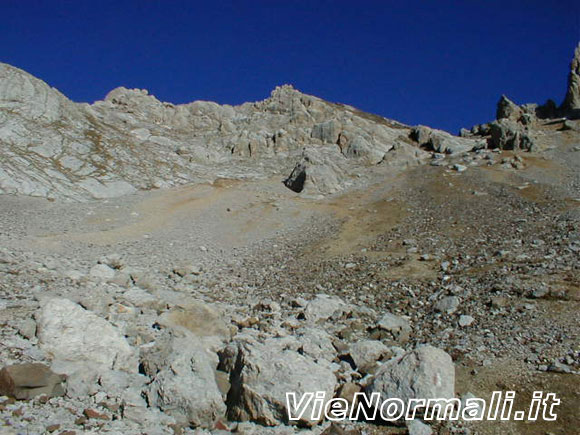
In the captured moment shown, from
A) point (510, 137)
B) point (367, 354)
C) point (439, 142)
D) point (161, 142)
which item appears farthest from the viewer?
point (439, 142)

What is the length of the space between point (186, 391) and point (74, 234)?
15789 mm

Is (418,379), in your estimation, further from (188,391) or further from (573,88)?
(573,88)

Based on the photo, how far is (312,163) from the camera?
33.8 m

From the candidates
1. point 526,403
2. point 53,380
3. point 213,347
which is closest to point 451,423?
point 526,403

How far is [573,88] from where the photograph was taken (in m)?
54.5

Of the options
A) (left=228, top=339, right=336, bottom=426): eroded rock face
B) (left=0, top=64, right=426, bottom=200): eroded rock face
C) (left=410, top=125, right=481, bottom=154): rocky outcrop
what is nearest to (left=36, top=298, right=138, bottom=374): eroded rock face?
(left=228, top=339, right=336, bottom=426): eroded rock face

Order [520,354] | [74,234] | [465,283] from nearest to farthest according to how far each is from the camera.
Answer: [520,354] → [465,283] → [74,234]

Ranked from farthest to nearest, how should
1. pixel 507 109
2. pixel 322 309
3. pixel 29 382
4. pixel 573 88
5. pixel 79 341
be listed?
pixel 507 109 < pixel 573 88 < pixel 322 309 < pixel 79 341 < pixel 29 382

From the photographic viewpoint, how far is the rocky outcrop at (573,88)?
53963 mm

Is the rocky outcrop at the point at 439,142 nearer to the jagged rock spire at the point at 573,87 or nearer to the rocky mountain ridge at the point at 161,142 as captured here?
the rocky mountain ridge at the point at 161,142

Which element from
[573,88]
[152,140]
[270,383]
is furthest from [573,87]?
[270,383]

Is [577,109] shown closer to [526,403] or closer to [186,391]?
[526,403]

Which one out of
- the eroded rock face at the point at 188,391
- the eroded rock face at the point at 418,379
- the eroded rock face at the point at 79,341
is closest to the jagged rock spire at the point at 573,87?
the eroded rock face at the point at 418,379

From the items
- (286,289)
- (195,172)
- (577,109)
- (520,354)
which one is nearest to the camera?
(520,354)
